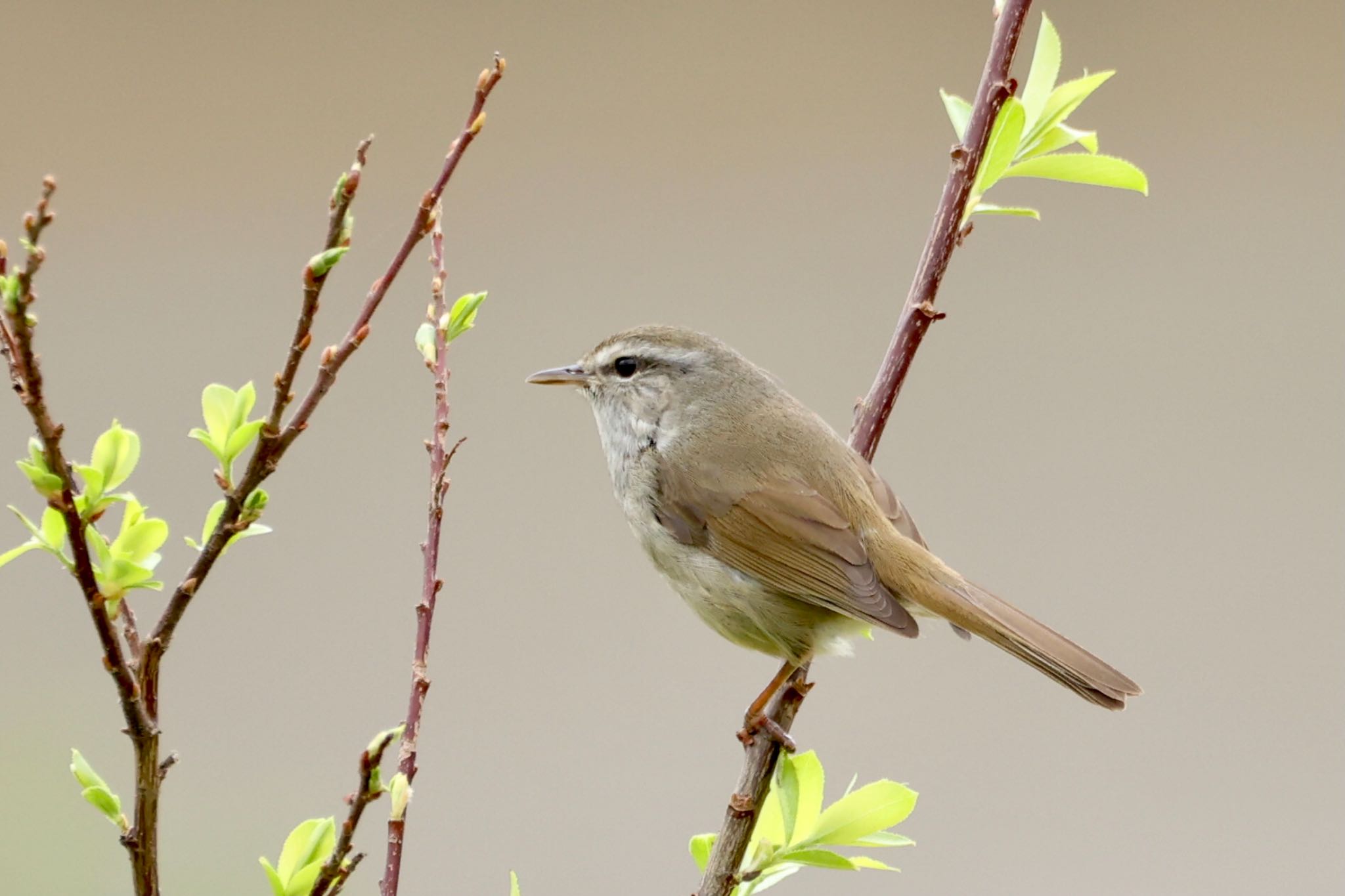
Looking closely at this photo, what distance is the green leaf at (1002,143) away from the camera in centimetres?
154

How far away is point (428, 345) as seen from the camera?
4.39 feet

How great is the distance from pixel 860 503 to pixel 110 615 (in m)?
1.80

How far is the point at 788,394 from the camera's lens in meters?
2.87

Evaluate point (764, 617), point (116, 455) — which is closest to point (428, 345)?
point (116, 455)

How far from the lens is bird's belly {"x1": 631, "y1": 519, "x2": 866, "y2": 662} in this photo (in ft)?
8.04

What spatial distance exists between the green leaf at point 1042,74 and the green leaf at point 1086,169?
6 centimetres

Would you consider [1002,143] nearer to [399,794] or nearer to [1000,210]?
[1000,210]

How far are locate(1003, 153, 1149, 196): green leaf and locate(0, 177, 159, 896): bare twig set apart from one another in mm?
1184

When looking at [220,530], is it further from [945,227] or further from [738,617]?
[738,617]

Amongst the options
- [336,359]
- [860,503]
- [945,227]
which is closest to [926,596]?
[860,503]

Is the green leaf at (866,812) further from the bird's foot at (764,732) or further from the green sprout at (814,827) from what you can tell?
the bird's foot at (764,732)

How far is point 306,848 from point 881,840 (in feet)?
1.77

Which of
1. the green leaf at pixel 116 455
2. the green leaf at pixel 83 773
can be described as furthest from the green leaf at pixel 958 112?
the green leaf at pixel 83 773

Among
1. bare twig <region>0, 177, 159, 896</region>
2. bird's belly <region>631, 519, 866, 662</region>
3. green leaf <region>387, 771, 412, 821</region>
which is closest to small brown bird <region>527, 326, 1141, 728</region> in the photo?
bird's belly <region>631, 519, 866, 662</region>
